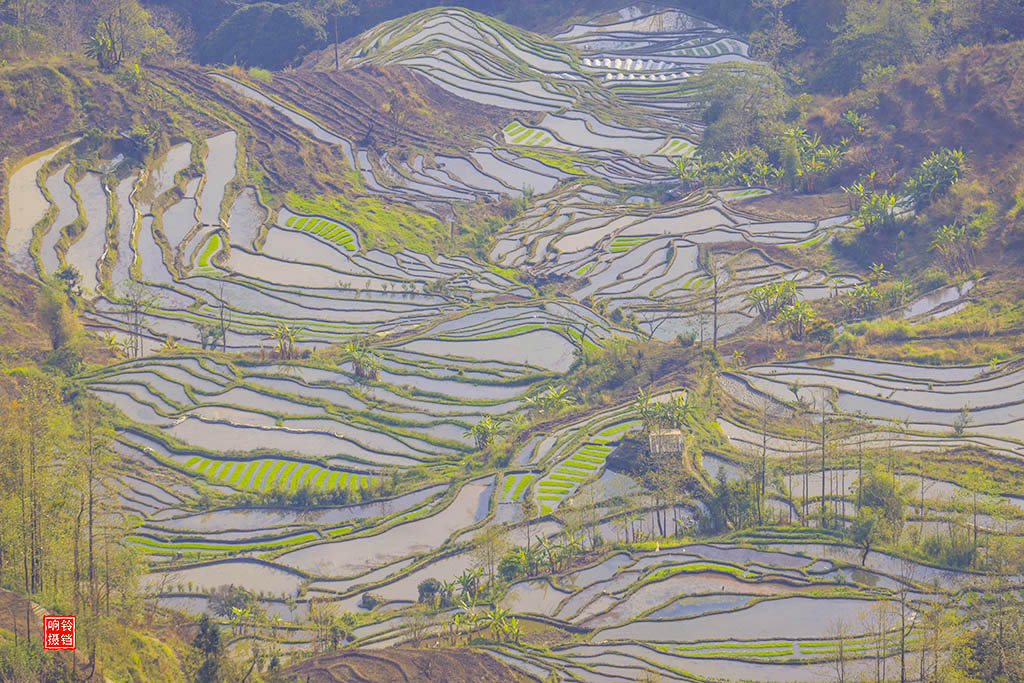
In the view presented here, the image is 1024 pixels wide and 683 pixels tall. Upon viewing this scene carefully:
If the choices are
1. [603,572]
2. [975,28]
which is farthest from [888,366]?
[975,28]

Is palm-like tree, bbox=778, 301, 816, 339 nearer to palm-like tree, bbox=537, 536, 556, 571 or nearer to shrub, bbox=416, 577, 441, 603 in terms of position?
palm-like tree, bbox=537, 536, 556, 571

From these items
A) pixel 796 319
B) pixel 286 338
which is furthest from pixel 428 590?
pixel 796 319

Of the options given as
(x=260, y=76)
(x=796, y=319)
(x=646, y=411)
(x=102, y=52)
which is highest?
(x=260, y=76)

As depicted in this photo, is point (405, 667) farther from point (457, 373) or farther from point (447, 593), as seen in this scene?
point (457, 373)

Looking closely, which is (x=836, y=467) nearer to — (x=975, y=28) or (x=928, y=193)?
(x=928, y=193)

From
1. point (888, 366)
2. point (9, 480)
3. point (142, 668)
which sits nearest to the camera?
A: point (142, 668)

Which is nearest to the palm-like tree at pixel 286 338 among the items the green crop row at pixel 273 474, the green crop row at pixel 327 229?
the green crop row at pixel 273 474

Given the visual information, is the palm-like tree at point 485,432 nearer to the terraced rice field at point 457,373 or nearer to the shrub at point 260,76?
the terraced rice field at point 457,373

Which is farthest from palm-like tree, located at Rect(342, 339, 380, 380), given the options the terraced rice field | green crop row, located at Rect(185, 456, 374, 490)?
green crop row, located at Rect(185, 456, 374, 490)
